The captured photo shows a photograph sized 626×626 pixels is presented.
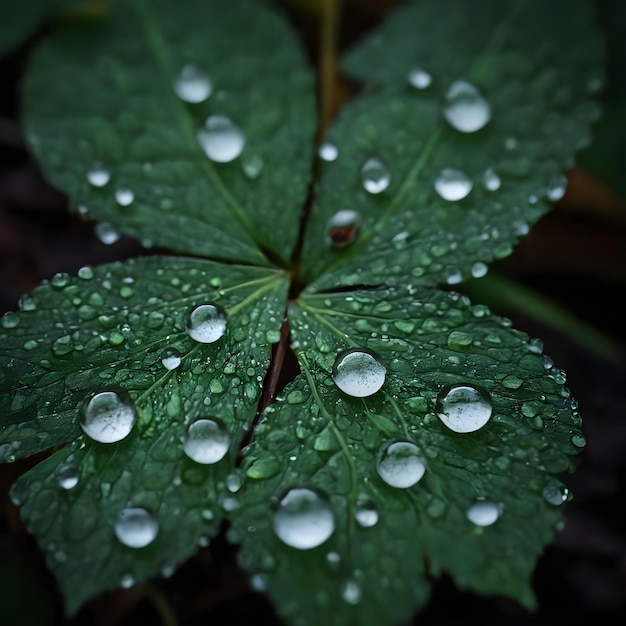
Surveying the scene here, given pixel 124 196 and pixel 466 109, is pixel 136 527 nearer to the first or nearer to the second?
pixel 124 196

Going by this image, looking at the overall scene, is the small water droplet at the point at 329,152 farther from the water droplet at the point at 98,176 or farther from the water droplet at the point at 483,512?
the water droplet at the point at 483,512

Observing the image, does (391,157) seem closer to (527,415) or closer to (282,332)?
(282,332)

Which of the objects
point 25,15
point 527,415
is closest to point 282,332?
point 527,415

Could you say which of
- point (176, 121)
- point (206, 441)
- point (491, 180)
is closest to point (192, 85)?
point (176, 121)

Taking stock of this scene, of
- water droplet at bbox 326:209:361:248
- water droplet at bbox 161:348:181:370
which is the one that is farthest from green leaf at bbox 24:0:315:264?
water droplet at bbox 161:348:181:370

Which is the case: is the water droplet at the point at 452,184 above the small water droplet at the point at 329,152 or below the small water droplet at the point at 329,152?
below

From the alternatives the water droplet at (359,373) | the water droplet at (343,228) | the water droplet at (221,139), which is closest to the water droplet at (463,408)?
the water droplet at (359,373)
